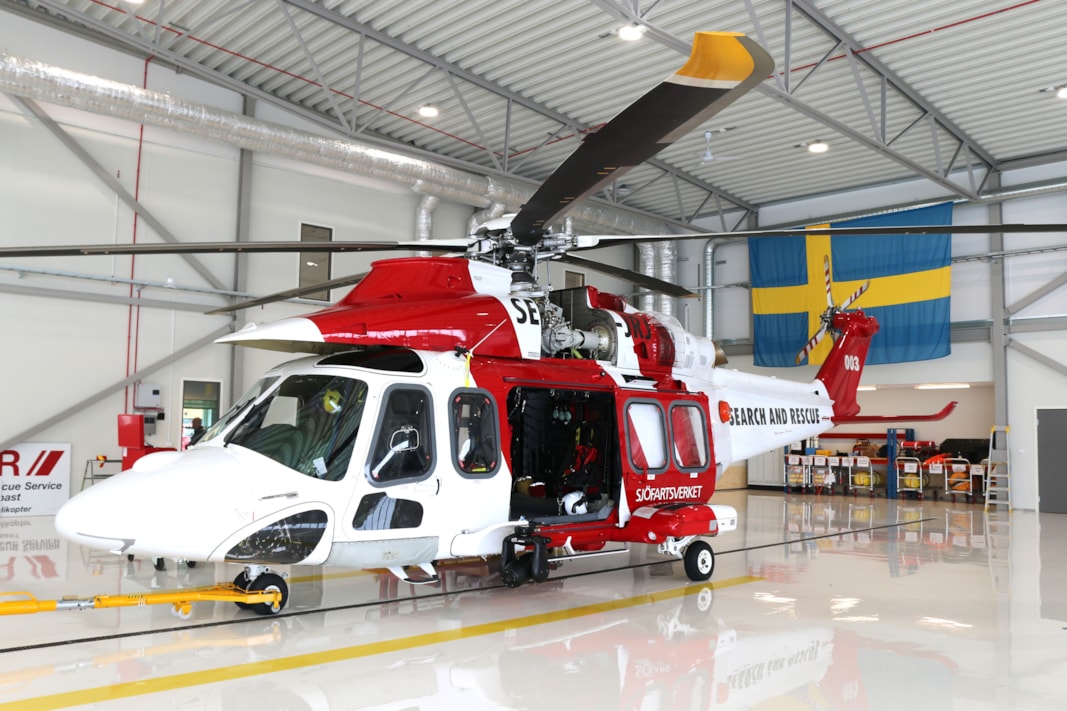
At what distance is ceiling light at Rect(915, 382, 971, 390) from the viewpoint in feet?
58.6

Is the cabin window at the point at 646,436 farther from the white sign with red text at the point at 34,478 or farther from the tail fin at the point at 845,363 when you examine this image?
the white sign with red text at the point at 34,478

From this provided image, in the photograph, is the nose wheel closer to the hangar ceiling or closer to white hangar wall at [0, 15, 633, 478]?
the hangar ceiling

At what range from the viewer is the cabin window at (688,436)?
771 cm

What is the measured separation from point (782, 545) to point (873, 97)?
8.05 m

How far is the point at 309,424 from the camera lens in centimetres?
548

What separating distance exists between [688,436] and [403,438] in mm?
3224

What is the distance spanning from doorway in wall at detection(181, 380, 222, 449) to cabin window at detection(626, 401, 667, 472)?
8757 mm

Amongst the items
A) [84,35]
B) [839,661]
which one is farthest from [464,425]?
[84,35]

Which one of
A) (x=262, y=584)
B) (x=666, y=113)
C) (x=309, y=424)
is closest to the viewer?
(x=666, y=113)

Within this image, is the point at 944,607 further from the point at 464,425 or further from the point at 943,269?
the point at 943,269

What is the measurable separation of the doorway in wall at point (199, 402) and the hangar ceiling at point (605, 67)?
4.79 metres

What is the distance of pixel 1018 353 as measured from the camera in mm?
16656

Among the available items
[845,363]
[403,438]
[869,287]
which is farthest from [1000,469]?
[403,438]

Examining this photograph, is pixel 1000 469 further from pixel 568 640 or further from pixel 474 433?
pixel 568 640
